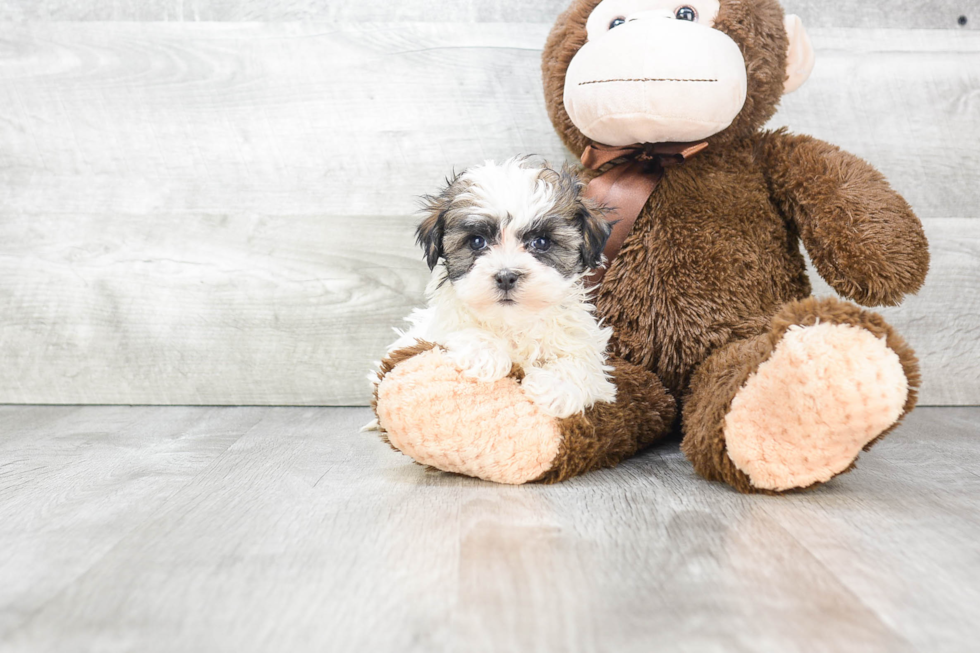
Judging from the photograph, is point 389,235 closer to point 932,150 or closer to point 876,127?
point 876,127

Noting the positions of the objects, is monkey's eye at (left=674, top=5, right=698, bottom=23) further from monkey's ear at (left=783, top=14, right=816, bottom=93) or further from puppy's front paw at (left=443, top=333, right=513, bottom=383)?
puppy's front paw at (left=443, top=333, right=513, bottom=383)

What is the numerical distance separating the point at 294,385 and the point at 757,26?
3.85 feet

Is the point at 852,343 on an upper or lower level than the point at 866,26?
lower

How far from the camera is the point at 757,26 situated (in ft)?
4.14

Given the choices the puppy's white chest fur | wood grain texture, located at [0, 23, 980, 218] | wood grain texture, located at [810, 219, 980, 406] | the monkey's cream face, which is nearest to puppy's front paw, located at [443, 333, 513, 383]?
the puppy's white chest fur

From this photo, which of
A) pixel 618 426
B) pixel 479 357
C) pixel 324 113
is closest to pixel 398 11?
pixel 324 113

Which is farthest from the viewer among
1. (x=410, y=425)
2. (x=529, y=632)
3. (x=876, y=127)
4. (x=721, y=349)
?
(x=876, y=127)

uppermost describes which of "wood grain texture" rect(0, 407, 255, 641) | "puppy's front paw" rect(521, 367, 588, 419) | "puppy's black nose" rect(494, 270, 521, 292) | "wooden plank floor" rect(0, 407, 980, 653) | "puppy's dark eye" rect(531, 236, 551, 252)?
"puppy's dark eye" rect(531, 236, 551, 252)

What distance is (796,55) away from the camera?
1.33m

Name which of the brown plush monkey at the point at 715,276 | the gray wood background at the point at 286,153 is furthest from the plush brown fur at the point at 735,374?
the gray wood background at the point at 286,153

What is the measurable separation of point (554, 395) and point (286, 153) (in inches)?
37.1

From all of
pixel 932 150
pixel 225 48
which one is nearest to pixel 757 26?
pixel 932 150

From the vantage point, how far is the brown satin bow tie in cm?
129

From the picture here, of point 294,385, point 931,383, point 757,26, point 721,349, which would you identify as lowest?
point 294,385
